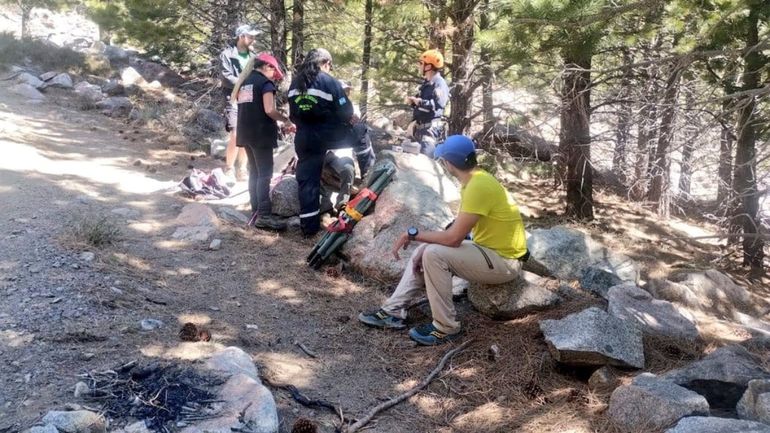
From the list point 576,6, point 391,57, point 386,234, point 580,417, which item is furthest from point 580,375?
point 391,57

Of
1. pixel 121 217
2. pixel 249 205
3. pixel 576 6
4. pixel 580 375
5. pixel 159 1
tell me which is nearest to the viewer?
pixel 580 375

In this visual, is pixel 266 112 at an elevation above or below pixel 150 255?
above

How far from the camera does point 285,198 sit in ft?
25.1

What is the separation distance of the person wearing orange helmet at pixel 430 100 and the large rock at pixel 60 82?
10807mm

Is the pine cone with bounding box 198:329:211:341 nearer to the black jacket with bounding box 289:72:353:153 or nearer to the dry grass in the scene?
the dry grass

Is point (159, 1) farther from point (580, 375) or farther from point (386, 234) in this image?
point (580, 375)

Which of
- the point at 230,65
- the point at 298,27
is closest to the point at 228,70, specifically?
the point at 230,65

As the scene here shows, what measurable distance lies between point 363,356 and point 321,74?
3.14 meters

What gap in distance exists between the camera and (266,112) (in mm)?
7059

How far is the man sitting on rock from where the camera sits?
4957 millimetres

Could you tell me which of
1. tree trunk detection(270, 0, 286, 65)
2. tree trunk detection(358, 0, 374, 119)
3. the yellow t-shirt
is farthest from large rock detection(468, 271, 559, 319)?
tree trunk detection(270, 0, 286, 65)

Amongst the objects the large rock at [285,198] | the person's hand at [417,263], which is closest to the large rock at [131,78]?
the large rock at [285,198]

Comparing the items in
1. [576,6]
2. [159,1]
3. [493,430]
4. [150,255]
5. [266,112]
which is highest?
[159,1]

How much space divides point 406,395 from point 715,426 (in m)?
1.93
